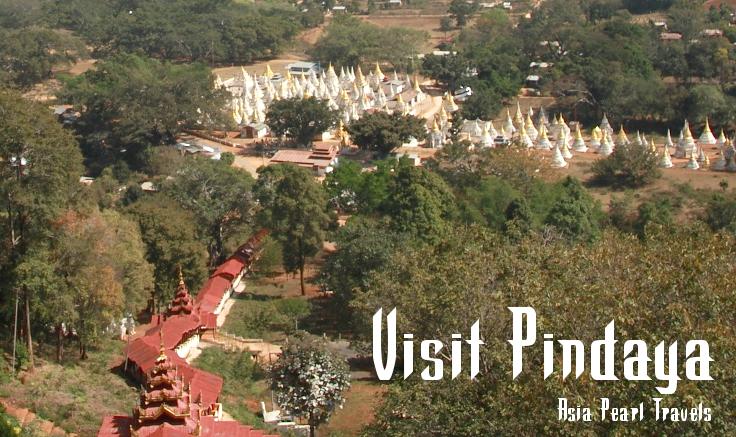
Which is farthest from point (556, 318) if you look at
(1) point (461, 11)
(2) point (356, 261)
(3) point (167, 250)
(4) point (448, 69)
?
→ (1) point (461, 11)

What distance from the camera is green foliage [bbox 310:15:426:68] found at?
3381 inches

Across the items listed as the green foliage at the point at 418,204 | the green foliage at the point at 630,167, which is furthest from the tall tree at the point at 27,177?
the green foliage at the point at 630,167

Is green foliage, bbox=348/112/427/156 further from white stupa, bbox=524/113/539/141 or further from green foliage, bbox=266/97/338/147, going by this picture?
white stupa, bbox=524/113/539/141

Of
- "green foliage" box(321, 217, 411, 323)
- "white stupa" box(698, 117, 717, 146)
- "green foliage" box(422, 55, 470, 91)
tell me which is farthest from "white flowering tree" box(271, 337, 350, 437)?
"green foliage" box(422, 55, 470, 91)

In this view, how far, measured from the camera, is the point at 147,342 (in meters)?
32.7

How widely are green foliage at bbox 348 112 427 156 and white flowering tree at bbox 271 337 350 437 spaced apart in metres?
31.7

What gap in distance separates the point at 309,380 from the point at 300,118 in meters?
36.4

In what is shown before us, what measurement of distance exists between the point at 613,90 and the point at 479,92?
8205 mm

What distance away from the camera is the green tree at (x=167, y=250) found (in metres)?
36.9

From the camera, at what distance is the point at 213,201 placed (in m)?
43.4

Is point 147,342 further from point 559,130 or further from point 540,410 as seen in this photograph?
point 559,130

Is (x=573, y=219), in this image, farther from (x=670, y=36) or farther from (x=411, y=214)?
(x=670, y=36)

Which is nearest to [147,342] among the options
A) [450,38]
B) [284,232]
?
[284,232]

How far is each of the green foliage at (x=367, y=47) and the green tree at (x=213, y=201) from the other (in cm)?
4230
